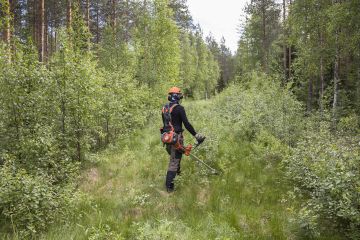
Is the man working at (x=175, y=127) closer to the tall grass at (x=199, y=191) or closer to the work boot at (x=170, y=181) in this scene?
the work boot at (x=170, y=181)

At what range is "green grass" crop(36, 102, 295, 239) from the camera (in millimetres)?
5715

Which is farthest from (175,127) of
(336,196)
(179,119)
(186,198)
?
(336,196)

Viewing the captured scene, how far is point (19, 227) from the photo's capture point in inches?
215

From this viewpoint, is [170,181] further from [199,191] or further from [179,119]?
[179,119]

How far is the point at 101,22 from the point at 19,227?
34.7 metres

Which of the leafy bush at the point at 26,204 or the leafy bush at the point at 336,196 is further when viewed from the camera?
the leafy bush at the point at 26,204

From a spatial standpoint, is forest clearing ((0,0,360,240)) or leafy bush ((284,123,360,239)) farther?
forest clearing ((0,0,360,240))

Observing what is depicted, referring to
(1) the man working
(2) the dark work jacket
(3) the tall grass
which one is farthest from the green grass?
(2) the dark work jacket

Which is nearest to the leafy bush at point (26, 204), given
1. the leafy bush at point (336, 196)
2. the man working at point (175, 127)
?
the man working at point (175, 127)

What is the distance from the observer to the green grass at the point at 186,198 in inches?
225

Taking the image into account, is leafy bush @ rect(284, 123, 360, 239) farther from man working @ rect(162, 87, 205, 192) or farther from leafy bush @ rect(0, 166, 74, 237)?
leafy bush @ rect(0, 166, 74, 237)

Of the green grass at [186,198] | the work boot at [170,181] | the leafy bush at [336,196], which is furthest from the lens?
the work boot at [170,181]

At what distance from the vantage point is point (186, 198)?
7.25 meters

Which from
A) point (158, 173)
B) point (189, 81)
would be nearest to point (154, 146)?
point (158, 173)
